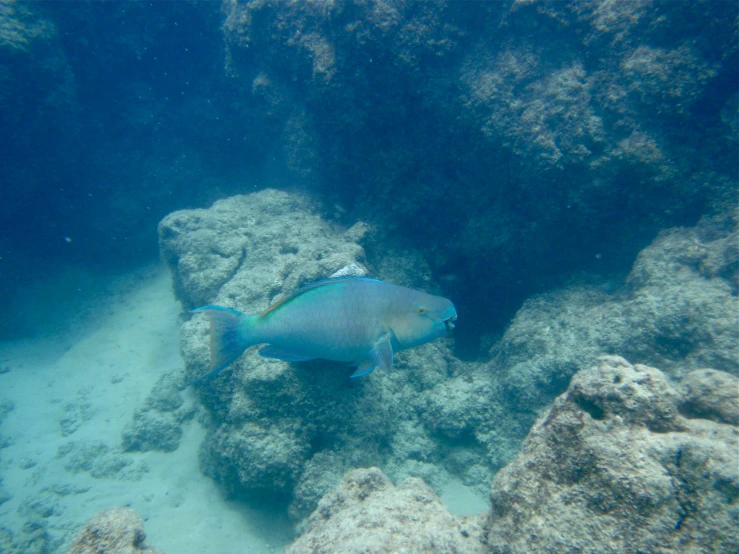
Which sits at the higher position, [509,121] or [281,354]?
[509,121]

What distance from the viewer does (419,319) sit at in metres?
2.98

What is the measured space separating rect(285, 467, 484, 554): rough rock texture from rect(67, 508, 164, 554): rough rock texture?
44.8 inches

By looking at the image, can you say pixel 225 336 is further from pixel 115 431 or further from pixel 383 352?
pixel 115 431

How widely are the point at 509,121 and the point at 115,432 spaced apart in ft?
26.3

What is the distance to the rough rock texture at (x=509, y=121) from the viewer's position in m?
4.23

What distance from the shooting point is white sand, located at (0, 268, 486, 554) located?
3988mm

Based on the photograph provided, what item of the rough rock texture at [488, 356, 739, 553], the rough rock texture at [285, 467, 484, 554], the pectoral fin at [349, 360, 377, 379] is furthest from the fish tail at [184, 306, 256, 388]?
the rough rock texture at [488, 356, 739, 553]

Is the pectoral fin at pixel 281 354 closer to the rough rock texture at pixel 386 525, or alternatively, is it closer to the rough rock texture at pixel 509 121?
the rough rock texture at pixel 386 525

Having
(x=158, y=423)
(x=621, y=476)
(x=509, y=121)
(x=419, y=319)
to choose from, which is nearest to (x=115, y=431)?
(x=158, y=423)

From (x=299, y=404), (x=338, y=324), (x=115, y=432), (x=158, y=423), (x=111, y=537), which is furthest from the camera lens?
(x=115, y=432)

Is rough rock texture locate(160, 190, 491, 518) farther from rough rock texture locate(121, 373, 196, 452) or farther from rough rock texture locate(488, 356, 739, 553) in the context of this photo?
rough rock texture locate(488, 356, 739, 553)

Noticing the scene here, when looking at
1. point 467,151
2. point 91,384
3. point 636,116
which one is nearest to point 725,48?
point 636,116

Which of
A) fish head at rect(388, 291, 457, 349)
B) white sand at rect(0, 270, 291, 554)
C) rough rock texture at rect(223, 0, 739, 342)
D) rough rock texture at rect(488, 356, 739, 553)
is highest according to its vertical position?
rough rock texture at rect(223, 0, 739, 342)

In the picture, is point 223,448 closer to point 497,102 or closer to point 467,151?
point 467,151
